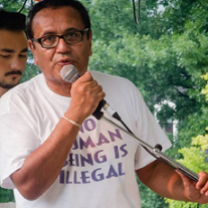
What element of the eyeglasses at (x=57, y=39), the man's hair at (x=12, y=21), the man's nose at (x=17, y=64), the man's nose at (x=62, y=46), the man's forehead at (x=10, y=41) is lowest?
the man's nose at (x=62, y=46)

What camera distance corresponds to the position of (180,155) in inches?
106

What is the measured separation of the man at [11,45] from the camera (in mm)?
2039

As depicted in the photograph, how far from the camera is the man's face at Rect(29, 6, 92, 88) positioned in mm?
1249

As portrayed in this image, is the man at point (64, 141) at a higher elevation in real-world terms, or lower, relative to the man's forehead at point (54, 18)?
lower

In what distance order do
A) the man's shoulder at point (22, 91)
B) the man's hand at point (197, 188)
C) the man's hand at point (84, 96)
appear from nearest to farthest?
the man's hand at point (84, 96) < the man's hand at point (197, 188) < the man's shoulder at point (22, 91)

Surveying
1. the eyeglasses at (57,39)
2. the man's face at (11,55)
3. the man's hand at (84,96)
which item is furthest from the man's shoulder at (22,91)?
the man's face at (11,55)

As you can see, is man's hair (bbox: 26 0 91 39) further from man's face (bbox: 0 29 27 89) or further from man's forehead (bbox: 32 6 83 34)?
man's face (bbox: 0 29 27 89)

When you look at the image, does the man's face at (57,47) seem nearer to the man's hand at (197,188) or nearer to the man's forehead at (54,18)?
the man's forehead at (54,18)

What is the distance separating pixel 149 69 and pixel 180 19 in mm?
366

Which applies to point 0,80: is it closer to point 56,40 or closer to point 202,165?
point 56,40

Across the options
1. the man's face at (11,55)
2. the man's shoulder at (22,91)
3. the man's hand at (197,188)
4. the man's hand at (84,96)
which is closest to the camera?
the man's hand at (84,96)

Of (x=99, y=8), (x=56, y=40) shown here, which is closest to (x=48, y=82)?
(x=56, y=40)

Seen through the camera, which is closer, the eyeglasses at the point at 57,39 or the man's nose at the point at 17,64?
the eyeglasses at the point at 57,39

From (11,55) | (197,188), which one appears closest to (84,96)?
(197,188)
